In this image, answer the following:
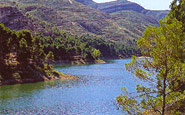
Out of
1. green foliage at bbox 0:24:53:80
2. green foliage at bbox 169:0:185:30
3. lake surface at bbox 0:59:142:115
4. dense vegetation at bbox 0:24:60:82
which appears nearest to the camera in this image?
green foliage at bbox 169:0:185:30

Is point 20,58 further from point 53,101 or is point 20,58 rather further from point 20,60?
point 53,101

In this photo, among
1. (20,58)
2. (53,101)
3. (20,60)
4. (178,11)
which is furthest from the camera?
(20,58)

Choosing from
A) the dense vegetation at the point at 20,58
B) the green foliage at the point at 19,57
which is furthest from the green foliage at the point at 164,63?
the green foliage at the point at 19,57

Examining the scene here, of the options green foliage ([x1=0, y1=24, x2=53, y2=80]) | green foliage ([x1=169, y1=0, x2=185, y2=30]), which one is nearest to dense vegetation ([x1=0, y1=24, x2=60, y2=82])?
Result: green foliage ([x1=0, y1=24, x2=53, y2=80])

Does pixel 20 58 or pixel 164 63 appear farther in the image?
pixel 20 58

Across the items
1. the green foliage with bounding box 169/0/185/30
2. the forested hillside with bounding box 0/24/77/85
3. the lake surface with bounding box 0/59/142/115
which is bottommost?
the lake surface with bounding box 0/59/142/115

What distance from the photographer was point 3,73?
100 meters

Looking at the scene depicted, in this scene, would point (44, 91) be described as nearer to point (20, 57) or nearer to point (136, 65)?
point (20, 57)

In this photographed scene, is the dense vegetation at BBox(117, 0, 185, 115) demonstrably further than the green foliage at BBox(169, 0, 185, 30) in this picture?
No

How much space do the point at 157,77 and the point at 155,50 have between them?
3242 mm

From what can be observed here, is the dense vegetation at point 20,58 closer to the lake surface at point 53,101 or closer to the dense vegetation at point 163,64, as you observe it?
the lake surface at point 53,101

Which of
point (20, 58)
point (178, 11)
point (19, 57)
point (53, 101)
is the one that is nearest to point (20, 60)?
point (20, 58)

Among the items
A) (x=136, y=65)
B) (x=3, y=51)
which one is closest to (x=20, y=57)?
(x=3, y=51)

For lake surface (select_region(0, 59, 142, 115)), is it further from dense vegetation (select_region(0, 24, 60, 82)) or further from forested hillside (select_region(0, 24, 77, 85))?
dense vegetation (select_region(0, 24, 60, 82))
